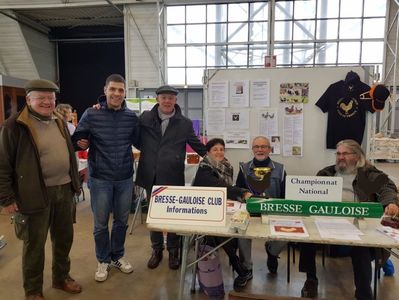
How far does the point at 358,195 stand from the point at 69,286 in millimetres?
1928

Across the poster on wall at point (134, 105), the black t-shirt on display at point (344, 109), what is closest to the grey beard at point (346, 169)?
the black t-shirt on display at point (344, 109)

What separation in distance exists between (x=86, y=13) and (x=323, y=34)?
680 cm

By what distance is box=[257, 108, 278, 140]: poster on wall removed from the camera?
3.21 meters

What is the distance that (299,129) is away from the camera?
320cm

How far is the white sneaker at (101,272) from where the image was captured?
2.34m

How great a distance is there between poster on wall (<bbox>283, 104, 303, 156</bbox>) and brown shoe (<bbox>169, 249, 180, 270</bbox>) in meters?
1.44

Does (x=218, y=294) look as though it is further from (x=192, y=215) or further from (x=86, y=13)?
(x=86, y=13)

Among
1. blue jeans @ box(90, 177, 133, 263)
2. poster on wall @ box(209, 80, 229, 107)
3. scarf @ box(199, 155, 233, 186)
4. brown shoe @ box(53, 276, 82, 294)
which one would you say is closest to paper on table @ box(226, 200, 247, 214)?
scarf @ box(199, 155, 233, 186)

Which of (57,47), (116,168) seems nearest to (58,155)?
(116,168)

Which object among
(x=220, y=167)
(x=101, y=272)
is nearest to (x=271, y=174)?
(x=220, y=167)

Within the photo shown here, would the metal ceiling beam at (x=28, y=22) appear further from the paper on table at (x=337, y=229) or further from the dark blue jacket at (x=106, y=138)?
the paper on table at (x=337, y=229)

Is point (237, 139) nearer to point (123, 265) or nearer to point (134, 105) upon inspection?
point (123, 265)

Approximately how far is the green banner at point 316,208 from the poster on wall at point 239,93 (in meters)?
1.65

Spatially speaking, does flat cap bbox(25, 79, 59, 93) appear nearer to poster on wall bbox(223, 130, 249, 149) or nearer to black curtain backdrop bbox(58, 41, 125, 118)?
poster on wall bbox(223, 130, 249, 149)
